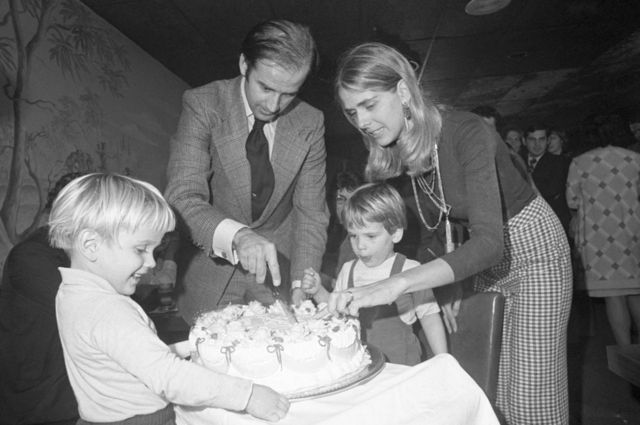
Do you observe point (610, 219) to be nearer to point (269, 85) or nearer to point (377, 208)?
point (377, 208)

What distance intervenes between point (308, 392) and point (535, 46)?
642 centimetres

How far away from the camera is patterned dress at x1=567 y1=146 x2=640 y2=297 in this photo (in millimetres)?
3789

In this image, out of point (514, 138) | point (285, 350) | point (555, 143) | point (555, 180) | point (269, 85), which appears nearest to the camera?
point (285, 350)

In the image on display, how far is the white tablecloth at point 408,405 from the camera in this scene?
103cm

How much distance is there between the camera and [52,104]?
3676 millimetres

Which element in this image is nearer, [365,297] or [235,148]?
[365,297]

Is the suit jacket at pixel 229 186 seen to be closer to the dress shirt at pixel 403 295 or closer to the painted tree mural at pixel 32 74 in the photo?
the dress shirt at pixel 403 295

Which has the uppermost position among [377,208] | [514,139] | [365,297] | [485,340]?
[514,139]

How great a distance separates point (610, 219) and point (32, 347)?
3894 millimetres

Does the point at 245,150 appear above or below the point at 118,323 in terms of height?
above

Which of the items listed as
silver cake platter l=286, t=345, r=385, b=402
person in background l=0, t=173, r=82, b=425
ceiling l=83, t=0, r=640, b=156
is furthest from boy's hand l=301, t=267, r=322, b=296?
ceiling l=83, t=0, r=640, b=156

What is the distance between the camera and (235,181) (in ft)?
6.18

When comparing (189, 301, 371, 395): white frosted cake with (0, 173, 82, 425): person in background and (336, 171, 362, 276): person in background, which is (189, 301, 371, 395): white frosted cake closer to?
(0, 173, 82, 425): person in background

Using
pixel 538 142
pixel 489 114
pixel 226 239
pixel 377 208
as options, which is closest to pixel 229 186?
pixel 226 239
